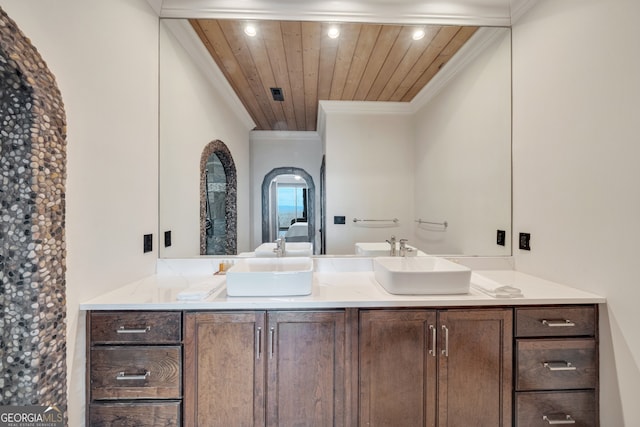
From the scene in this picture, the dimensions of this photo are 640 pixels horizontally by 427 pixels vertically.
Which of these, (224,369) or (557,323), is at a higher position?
(557,323)

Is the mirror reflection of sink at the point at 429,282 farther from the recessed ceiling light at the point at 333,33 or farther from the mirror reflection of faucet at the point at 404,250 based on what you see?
the recessed ceiling light at the point at 333,33

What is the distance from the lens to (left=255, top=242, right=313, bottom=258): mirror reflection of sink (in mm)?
1950

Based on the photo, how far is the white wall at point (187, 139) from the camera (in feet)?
6.05

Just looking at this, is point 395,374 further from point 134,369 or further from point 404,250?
point 134,369

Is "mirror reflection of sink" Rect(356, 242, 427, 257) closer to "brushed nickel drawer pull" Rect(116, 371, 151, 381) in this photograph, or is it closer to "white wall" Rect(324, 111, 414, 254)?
"white wall" Rect(324, 111, 414, 254)

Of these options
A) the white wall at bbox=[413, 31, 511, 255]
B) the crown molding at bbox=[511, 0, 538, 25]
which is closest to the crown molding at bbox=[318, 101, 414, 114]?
the white wall at bbox=[413, 31, 511, 255]

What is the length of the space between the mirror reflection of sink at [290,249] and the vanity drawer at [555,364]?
1287 mm

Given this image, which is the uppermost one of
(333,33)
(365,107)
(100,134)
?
(333,33)

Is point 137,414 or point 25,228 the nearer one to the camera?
point 25,228

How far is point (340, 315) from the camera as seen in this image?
1312 millimetres

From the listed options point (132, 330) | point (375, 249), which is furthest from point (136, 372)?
point (375, 249)

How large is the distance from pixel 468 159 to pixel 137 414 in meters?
2.45

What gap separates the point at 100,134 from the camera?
1.32 metres

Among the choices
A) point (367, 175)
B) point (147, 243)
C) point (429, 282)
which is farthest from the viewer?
point (367, 175)
